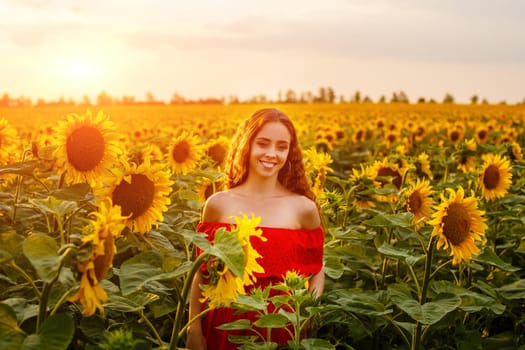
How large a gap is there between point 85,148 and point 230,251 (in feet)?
4.52

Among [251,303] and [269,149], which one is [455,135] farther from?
[251,303]

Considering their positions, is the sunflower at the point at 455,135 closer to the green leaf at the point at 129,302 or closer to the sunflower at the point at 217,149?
the sunflower at the point at 217,149

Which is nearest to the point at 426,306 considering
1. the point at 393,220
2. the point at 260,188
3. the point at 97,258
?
the point at 393,220

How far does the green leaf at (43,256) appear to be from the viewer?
1.88m

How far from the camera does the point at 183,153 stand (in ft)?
17.0

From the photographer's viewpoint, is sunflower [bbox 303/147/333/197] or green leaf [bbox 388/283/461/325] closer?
green leaf [bbox 388/283/461/325]

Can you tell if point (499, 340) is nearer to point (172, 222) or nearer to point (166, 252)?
point (172, 222)

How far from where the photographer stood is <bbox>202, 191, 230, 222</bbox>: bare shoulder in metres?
3.29

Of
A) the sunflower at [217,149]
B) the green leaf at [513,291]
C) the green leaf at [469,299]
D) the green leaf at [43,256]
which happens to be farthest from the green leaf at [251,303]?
the sunflower at [217,149]

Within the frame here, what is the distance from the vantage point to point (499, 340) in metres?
3.90

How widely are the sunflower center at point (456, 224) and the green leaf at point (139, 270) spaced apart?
1460 mm

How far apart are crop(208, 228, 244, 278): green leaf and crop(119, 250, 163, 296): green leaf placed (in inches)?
13.9

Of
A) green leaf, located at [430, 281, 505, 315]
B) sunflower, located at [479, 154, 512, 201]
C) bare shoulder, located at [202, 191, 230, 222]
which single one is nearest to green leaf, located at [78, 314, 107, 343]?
bare shoulder, located at [202, 191, 230, 222]

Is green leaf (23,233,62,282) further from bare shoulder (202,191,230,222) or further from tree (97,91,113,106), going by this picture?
tree (97,91,113,106)
